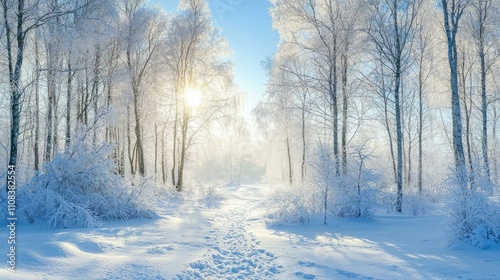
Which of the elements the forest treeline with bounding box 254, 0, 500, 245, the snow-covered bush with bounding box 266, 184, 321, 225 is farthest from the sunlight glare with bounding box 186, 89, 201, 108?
the snow-covered bush with bounding box 266, 184, 321, 225

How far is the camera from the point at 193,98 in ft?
55.5

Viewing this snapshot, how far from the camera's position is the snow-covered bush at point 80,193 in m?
6.97

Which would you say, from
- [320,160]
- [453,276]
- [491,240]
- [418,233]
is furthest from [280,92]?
[453,276]

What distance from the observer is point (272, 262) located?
15.9 ft

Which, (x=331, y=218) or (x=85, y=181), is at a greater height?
(x=85, y=181)

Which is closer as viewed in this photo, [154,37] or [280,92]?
[280,92]

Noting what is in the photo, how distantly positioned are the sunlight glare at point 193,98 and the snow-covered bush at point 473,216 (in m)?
13.4

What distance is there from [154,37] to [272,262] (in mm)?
14229

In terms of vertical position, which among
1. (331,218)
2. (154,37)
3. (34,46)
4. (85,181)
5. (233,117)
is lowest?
(331,218)

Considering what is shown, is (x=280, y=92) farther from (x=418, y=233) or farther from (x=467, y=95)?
(x=467, y=95)

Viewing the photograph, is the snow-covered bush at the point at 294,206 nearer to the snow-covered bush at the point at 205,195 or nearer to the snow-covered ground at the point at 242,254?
the snow-covered ground at the point at 242,254

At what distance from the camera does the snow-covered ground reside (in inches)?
159

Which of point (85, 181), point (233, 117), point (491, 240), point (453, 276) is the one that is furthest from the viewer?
point (233, 117)

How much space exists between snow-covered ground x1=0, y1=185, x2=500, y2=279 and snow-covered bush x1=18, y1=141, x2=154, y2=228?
512 mm
